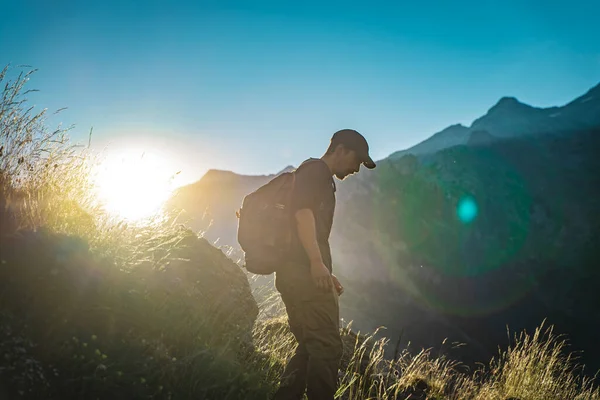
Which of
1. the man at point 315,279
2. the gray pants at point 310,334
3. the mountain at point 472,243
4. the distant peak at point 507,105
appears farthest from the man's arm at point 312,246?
the distant peak at point 507,105

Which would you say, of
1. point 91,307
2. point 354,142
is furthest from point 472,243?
point 91,307

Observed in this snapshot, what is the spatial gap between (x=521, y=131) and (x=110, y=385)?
115m

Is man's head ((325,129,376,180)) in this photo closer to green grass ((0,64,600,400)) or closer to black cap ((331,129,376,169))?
black cap ((331,129,376,169))

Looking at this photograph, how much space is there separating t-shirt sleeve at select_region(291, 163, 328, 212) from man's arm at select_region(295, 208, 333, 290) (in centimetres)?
7

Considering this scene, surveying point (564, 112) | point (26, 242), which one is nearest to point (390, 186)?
point (26, 242)

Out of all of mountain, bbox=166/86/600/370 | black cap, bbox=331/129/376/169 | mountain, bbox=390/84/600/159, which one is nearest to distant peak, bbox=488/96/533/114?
mountain, bbox=390/84/600/159

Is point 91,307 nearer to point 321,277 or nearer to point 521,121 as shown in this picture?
point 321,277

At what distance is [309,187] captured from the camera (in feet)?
8.99

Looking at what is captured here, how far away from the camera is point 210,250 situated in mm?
4512

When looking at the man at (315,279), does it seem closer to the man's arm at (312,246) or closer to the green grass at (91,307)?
the man's arm at (312,246)

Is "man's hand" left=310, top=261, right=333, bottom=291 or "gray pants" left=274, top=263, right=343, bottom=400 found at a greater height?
"man's hand" left=310, top=261, right=333, bottom=291

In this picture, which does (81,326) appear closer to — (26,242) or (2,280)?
(2,280)

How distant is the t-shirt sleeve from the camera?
269 cm

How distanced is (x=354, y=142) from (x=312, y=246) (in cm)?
99
